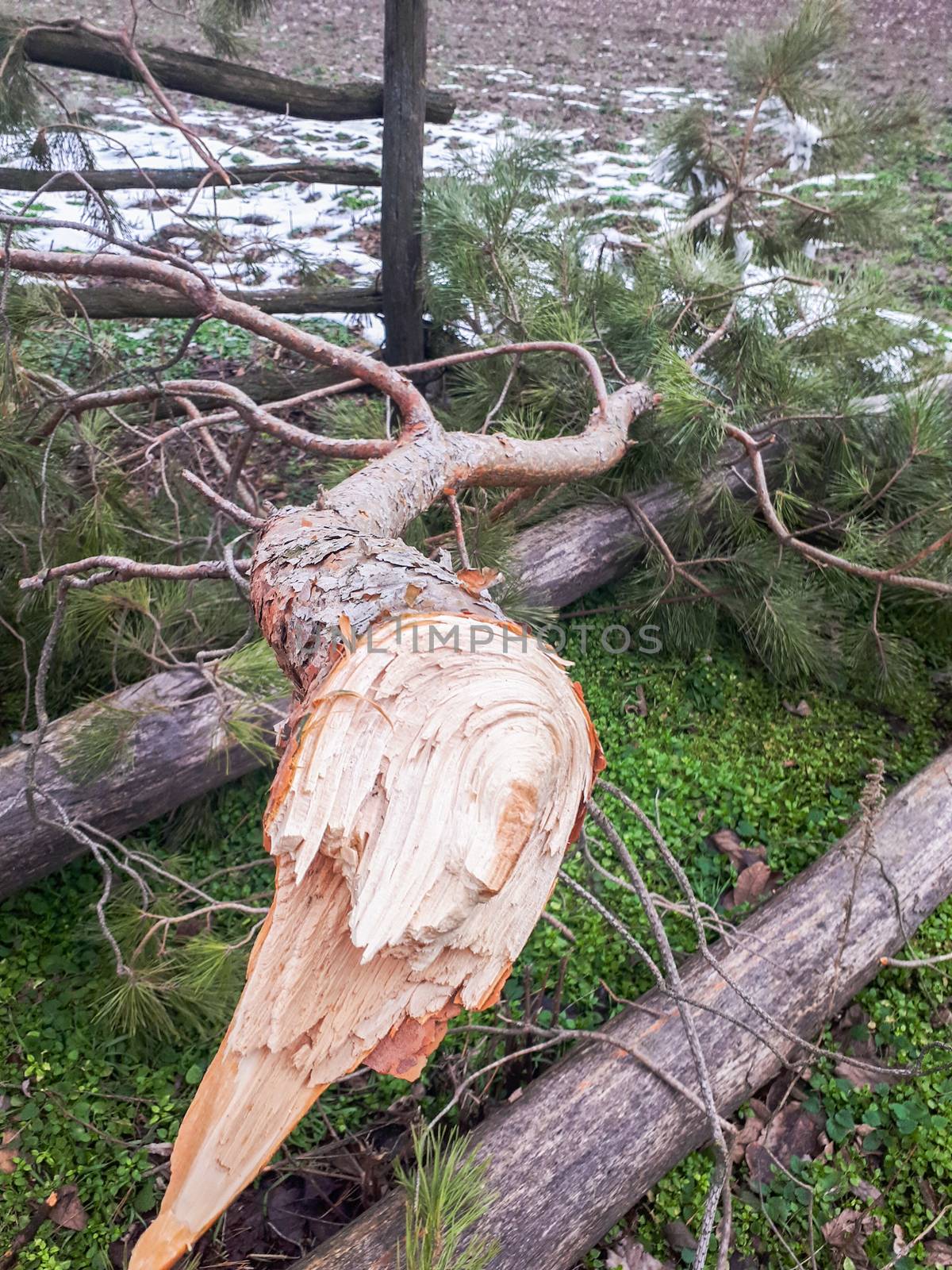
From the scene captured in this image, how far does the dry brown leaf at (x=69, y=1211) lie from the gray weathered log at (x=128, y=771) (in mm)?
568

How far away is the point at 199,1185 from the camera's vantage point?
60cm

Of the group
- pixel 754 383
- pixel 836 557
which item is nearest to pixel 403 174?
pixel 754 383

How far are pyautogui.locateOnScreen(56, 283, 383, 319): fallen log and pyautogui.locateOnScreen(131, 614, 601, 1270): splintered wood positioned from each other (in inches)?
87.3

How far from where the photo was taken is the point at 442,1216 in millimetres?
917

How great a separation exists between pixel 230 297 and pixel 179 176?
0.51 metres

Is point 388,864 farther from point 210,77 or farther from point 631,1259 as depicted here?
point 210,77

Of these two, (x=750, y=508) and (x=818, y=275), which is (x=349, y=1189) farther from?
(x=818, y=275)

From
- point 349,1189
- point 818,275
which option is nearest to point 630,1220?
point 349,1189

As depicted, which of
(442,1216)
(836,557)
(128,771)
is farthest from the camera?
(836,557)

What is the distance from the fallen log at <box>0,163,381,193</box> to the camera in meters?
2.25

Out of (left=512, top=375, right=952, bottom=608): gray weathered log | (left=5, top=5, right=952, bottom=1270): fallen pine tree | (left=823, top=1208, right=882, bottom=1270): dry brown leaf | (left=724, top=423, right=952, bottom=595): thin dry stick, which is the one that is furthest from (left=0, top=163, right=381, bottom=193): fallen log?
(left=823, top=1208, right=882, bottom=1270): dry brown leaf

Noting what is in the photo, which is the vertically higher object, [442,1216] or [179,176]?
[179,176]

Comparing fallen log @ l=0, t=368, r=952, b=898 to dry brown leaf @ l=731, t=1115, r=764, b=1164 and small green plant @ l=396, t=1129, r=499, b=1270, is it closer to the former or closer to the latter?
small green plant @ l=396, t=1129, r=499, b=1270

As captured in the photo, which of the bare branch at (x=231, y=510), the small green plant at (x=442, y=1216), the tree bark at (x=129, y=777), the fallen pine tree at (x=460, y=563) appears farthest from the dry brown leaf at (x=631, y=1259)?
the bare branch at (x=231, y=510)
